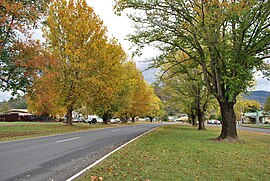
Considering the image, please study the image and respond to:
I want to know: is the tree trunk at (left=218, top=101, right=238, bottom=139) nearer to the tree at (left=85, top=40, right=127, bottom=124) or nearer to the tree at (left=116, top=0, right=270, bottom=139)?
the tree at (left=116, top=0, right=270, bottom=139)

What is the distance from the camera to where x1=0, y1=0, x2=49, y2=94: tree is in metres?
17.5

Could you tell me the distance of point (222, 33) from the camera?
1745cm

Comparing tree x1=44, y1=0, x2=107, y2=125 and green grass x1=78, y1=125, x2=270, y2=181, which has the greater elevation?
tree x1=44, y1=0, x2=107, y2=125

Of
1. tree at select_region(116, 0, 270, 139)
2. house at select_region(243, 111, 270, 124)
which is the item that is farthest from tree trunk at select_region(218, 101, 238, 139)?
house at select_region(243, 111, 270, 124)

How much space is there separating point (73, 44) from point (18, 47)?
996cm

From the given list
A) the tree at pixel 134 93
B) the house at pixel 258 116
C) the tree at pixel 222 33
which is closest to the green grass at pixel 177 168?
the tree at pixel 222 33

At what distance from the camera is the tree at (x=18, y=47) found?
57.5ft

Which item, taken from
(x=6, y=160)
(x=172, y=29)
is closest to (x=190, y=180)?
(x=6, y=160)

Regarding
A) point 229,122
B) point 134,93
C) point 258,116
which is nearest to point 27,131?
point 229,122

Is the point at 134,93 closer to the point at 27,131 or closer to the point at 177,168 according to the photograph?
the point at 27,131

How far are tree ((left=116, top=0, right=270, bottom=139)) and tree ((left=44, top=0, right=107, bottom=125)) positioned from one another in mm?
11639

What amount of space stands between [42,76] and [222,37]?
14.6m

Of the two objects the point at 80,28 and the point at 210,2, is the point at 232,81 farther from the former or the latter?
the point at 80,28

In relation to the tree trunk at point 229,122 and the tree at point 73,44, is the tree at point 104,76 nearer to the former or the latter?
the tree at point 73,44
